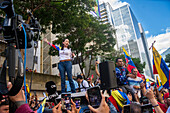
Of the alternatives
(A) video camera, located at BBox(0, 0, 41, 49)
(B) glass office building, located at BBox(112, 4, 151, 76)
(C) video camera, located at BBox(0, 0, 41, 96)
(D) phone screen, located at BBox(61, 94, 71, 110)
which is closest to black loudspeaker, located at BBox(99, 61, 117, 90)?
(D) phone screen, located at BBox(61, 94, 71, 110)

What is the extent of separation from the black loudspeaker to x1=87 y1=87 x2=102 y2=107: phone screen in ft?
3.08

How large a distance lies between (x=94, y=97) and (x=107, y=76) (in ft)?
3.56

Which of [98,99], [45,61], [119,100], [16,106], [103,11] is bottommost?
[119,100]

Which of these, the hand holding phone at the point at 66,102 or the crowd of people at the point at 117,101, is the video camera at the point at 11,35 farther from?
the hand holding phone at the point at 66,102

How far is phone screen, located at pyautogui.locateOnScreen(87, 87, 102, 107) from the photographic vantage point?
6.30ft

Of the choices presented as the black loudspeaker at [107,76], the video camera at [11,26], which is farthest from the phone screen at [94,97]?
→ the video camera at [11,26]

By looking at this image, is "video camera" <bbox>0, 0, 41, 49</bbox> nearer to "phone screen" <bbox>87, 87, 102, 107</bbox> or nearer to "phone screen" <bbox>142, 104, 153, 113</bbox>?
"phone screen" <bbox>87, 87, 102, 107</bbox>

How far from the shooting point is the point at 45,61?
2189 centimetres

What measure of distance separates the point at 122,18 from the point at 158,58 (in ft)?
288

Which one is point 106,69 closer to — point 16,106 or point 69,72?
point 69,72

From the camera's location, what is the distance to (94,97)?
1.95 m

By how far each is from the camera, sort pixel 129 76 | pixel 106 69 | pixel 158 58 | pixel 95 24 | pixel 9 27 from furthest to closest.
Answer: pixel 95 24 → pixel 158 58 → pixel 129 76 → pixel 106 69 → pixel 9 27

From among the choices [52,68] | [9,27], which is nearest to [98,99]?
[9,27]

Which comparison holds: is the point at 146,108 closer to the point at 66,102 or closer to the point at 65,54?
the point at 66,102
